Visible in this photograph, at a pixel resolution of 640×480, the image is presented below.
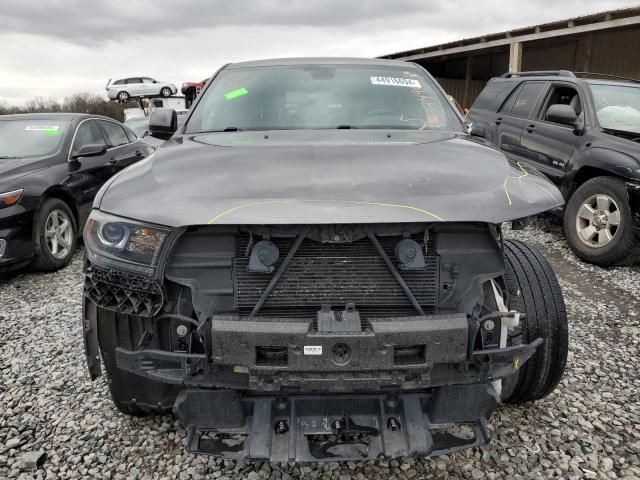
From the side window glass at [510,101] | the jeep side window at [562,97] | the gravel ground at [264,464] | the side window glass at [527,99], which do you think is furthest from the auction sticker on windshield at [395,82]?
the side window glass at [510,101]

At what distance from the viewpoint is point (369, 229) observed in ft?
6.16

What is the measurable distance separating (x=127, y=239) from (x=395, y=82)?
212cm

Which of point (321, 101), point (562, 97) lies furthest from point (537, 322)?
point (562, 97)

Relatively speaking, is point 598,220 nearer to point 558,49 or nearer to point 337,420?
point 337,420

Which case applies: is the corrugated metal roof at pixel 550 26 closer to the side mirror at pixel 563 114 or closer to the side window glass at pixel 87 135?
the side mirror at pixel 563 114

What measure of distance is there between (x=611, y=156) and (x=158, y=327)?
4802mm

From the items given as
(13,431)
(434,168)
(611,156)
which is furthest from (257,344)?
(611,156)

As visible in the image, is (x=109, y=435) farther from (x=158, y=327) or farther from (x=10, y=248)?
(x=10, y=248)

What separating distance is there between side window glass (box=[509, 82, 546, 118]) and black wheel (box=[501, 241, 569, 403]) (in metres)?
4.71

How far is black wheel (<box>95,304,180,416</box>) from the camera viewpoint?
2.08 meters

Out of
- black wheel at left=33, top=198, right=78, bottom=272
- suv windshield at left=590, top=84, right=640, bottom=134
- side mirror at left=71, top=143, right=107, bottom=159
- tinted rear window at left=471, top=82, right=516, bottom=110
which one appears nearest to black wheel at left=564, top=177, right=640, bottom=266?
suv windshield at left=590, top=84, right=640, bottom=134

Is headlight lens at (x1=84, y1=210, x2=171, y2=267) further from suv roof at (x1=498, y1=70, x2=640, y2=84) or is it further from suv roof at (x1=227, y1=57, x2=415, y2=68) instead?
suv roof at (x1=498, y1=70, x2=640, y2=84)

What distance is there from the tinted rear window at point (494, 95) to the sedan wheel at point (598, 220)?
2541 mm

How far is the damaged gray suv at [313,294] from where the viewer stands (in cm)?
175
